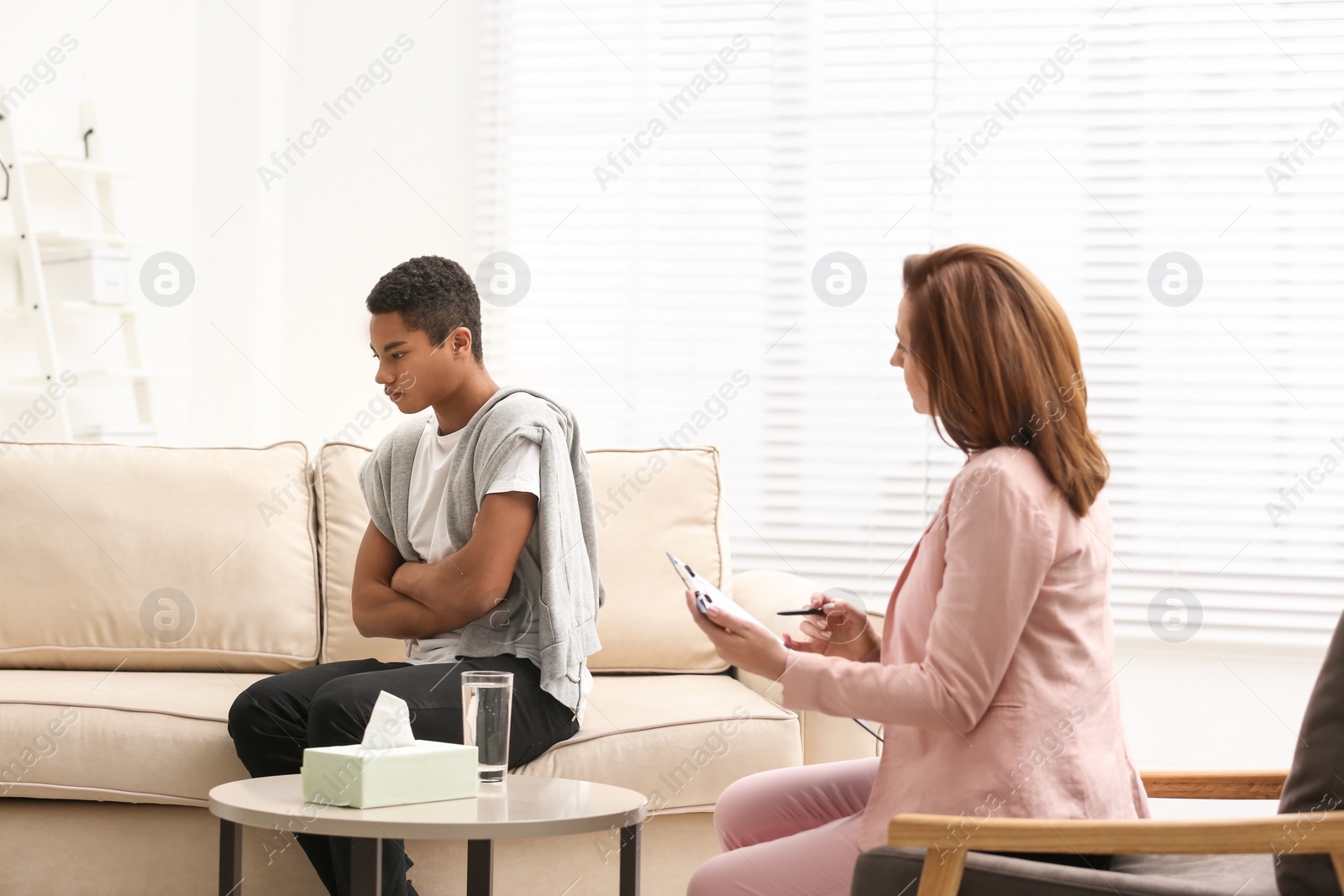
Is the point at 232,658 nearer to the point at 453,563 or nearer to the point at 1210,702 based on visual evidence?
the point at 453,563

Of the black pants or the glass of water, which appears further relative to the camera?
the black pants

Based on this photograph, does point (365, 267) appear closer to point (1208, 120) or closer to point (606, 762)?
A: point (606, 762)

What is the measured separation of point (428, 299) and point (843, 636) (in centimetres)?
91

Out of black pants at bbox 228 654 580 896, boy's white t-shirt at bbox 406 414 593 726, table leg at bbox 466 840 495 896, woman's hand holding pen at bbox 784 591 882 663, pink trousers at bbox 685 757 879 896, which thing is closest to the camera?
pink trousers at bbox 685 757 879 896

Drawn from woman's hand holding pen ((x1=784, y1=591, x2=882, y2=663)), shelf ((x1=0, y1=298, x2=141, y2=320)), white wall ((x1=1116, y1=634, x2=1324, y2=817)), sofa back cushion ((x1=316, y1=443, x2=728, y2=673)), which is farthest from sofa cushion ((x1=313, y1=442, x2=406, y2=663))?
white wall ((x1=1116, y1=634, x2=1324, y2=817))

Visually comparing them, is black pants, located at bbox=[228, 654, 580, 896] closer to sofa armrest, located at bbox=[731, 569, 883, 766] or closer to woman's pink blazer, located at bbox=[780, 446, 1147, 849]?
sofa armrest, located at bbox=[731, 569, 883, 766]

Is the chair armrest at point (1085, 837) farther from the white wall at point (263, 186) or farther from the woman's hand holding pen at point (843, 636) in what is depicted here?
the white wall at point (263, 186)

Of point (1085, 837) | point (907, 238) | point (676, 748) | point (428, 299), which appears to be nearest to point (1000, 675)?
point (1085, 837)

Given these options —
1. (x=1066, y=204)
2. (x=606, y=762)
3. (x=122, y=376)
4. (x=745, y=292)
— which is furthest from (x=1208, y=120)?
(x=122, y=376)

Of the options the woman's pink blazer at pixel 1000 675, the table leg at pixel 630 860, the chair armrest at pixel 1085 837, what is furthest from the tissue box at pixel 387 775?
the chair armrest at pixel 1085 837

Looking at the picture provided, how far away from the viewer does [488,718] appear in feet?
4.65

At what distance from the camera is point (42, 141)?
2.86 metres

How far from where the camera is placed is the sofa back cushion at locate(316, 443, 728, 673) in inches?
91.7

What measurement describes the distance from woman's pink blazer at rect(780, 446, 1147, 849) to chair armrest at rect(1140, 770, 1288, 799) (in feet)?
0.71
